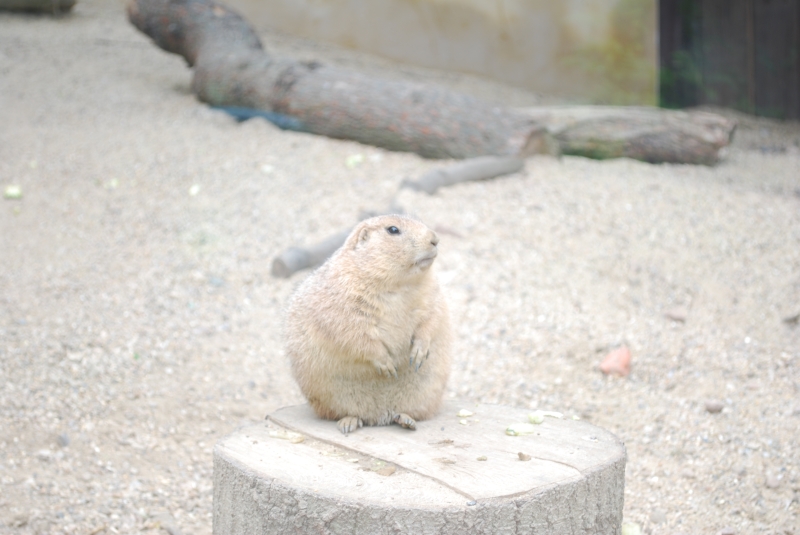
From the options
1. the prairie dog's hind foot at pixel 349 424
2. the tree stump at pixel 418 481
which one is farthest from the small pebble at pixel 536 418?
the prairie dog's hind foot at pixel 349 424

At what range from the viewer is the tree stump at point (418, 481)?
245 centimetres

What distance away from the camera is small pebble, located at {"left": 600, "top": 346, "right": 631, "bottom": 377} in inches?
202

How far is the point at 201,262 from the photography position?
6312 millimetres

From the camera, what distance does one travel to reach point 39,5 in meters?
11.8

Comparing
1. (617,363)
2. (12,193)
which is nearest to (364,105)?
(12,193)

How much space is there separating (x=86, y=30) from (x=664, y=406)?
10.5 meters

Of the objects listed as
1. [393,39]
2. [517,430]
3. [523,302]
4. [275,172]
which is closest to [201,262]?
[275,172]

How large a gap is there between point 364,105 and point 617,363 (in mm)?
4234

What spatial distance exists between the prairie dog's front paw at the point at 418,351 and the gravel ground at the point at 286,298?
64.1 inches

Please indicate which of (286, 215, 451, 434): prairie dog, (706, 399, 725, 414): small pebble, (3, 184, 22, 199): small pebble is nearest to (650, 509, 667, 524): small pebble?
(706, 399, 725, 414): small pebble

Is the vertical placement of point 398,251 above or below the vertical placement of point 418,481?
above

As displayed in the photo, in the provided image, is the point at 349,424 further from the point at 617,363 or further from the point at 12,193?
the point at 12,193

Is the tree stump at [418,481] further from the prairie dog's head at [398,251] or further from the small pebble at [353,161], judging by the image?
the small pebble at [353,161]

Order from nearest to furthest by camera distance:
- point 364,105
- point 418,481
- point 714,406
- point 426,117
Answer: point 418,481, point 714,406, point 426,117, point 364,105
